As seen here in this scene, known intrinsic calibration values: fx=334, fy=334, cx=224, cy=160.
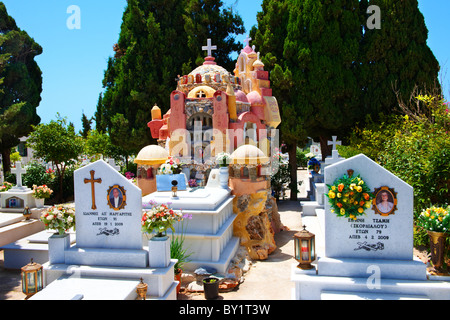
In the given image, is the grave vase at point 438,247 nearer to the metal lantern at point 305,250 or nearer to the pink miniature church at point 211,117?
the metal lantern at point 305,250

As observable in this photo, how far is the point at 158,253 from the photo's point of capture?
6863mm

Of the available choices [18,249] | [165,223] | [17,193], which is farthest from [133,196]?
[17,193]

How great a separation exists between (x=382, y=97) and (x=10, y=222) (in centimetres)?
1961

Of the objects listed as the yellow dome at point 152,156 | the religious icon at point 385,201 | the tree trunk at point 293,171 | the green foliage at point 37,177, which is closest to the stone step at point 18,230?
the yellow dome at point 152,156

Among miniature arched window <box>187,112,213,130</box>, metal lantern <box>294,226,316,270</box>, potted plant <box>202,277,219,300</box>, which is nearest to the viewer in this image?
metal lantern <box>294,226,316,270</box>

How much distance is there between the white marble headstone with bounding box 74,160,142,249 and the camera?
724 centimetres

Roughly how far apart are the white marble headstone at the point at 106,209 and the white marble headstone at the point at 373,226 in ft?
13.3

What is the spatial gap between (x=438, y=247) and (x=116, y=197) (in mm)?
6516

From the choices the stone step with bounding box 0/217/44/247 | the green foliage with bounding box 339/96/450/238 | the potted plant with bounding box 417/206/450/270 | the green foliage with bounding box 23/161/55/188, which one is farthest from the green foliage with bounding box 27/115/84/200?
the potted plant with bounding box 417/206/450/270

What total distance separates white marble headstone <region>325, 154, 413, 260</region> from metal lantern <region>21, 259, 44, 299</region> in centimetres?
577

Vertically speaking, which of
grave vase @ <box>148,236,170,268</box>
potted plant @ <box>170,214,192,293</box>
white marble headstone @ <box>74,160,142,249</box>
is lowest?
potted plant @ <box>170,214,192,293</box>

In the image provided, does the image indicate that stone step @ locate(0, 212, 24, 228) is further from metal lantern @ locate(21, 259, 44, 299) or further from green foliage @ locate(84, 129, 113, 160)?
green foliage @ locate(84, 129, 113, 160)
